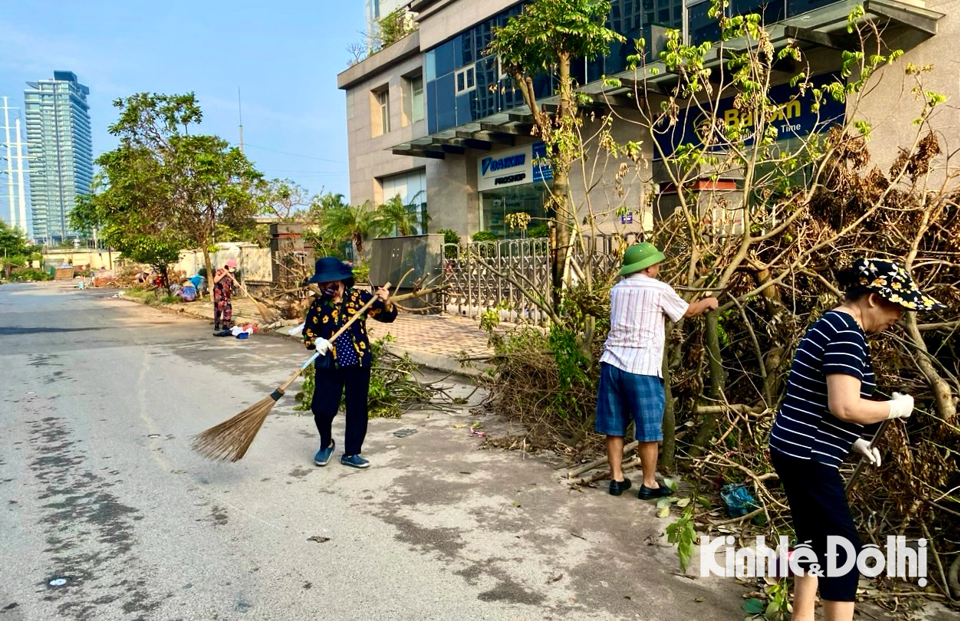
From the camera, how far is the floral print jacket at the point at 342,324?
5605mm

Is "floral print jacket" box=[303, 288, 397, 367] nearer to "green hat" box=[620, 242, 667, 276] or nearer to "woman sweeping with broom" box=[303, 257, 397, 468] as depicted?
"woman sweeping with broom" box=[303, 257, 397, 468]

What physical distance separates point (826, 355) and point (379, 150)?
92.0 ft

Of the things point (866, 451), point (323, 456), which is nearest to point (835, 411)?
point (866, 451)

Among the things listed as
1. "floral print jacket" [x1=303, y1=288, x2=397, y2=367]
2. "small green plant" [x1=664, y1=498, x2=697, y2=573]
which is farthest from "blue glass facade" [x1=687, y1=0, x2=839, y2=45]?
"small green plant" [x1=664, y1=498, x2=697, y2=573]

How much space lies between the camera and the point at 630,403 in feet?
15.6

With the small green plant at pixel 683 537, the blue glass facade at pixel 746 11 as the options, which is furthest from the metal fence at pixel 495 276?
the small green plant at pixel 683 537

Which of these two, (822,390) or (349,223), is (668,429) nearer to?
(822,390)

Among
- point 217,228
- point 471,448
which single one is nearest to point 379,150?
point 217,228

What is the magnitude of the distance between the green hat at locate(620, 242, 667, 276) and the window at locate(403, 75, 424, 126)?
2348 cm

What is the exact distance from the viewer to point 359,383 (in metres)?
5.65

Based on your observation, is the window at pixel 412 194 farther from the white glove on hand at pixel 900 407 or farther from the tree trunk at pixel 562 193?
the white glove on hand at pixel 900 407

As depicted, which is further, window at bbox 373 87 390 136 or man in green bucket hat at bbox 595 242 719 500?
window at bbox 373 87 390 136

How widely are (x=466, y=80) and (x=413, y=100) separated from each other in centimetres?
582

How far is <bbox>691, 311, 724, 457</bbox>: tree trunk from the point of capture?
5.04 m
